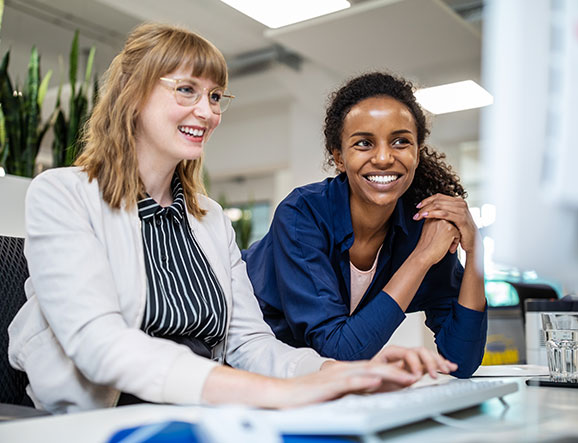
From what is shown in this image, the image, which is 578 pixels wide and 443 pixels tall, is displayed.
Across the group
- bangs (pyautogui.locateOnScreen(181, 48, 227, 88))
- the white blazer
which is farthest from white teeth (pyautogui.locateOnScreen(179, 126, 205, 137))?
the white blazer

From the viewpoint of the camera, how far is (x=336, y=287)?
51.3 inches

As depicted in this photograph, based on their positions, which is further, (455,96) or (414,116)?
(455,96)

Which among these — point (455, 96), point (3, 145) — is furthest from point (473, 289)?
point (455, 96)

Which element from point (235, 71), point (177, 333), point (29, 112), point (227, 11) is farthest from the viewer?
point (235, 71)

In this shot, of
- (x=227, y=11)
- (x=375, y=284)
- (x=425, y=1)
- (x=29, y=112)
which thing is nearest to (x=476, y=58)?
(x=425, y=1)

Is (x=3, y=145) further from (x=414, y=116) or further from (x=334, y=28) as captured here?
(x=334, y=28)

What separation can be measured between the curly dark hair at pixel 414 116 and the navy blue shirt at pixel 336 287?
0.08 m

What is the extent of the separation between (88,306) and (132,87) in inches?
18.7

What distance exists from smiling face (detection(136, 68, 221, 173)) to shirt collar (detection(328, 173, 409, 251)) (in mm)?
411

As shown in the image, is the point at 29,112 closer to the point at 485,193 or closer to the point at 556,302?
the point at 556,302

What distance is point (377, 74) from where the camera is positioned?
5.02 ft

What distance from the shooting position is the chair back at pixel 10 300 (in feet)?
3.25

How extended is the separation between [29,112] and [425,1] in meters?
2.53

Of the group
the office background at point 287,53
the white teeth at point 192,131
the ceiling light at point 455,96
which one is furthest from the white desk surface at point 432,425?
the ceiling light at point 455,96
